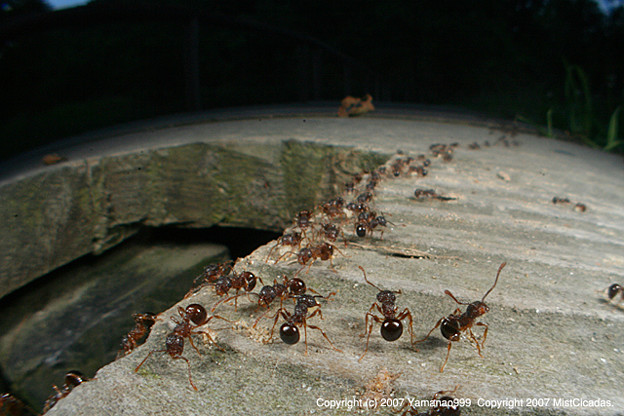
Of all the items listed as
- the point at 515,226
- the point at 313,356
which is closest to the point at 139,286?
the point at 313,356

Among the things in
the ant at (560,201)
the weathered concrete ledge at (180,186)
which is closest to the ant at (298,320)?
the ant at (560,201)

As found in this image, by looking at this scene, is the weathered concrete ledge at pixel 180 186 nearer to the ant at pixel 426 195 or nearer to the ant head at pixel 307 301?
the ant at pixel 426 195

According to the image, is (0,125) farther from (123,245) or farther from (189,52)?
(189,52)

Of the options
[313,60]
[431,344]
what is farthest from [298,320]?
[313,60]

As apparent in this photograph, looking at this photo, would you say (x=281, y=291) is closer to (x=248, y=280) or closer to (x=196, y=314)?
(x=248, y=280)

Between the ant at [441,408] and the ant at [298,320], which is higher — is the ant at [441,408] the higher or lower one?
the lower one

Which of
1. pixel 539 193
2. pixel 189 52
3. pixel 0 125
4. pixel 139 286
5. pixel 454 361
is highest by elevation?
pixel 189 52
